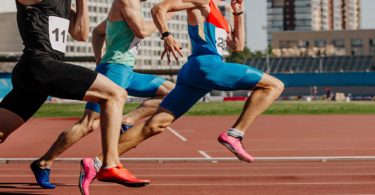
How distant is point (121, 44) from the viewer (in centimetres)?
741

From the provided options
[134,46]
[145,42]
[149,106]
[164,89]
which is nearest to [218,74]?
[134,46]

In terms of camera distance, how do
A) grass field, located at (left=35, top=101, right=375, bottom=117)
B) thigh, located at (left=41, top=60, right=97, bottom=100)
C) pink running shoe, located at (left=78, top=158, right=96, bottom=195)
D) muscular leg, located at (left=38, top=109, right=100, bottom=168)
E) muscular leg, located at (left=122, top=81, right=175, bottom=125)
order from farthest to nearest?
grass field, located at (left=35, top=101, right=375, bottom=117)
muscular leg, located at (left=122, top=81, right=175, bottom=125)
muscular leg, located at (left=38, top=109, right=100, bottom=168)
pink running shoe, located at (left=78, top=158, right=96, bottom=195)
thigh, located at (left=41, top=60, right=97, bottom=100)

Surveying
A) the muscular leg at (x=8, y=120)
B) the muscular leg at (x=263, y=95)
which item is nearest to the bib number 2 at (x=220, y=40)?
the muscular leg at (x=263, y=95)

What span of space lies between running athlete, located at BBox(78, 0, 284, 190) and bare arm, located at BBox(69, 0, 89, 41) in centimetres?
66

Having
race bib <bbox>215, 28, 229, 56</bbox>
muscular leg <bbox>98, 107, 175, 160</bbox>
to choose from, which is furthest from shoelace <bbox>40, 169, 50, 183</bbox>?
race bib <bbox>215, 28, 229, 56</bbox>

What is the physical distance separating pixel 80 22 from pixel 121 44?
102cm

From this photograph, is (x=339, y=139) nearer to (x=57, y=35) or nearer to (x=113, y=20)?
(x=113, y=20)

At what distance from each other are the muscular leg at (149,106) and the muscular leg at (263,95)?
1042mm

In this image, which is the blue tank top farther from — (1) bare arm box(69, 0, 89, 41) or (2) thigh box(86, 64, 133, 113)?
(1) bare arm box(69, 0, 89, 41)

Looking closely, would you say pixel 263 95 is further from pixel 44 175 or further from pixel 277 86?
pixel 44 175

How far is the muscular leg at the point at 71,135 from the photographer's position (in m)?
A: 7.38

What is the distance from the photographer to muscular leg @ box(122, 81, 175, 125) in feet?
25.9

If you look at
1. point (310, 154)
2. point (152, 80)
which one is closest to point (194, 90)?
point (152, 80)

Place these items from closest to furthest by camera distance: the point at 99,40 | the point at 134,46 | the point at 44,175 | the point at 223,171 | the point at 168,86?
the point at 44,175, the point at 134,46, the point at 168,86, the point at 99,40, the point at 223,171
